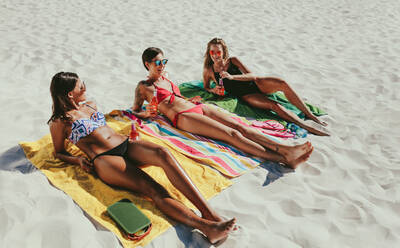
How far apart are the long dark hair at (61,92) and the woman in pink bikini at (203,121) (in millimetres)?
1150

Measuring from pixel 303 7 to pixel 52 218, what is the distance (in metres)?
10.3

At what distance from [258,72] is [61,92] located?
13.1ft

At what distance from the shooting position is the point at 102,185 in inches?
120

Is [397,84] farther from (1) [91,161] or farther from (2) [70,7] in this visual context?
(2) [70,7]

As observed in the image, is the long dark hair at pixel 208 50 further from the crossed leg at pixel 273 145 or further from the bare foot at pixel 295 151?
the bare foot at pixel 295 151

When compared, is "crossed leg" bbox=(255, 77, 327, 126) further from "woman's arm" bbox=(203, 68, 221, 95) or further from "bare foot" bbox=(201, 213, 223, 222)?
"bare foot" bbox=(201, 213, 223, 222)

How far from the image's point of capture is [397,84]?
5.59m

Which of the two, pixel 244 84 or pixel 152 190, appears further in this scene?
pixel 244 84

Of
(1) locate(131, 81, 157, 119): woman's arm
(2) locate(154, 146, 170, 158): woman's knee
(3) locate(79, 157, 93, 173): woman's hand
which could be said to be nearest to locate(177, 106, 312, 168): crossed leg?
(1) locate(131, 81, 157, 119): woman's arm

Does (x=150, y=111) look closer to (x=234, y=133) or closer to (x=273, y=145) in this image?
(x=234, y=133)

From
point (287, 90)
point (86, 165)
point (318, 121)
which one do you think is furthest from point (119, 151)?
point (318, 121)

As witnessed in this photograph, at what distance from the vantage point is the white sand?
2.68 meters

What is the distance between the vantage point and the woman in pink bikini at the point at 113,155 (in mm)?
2693

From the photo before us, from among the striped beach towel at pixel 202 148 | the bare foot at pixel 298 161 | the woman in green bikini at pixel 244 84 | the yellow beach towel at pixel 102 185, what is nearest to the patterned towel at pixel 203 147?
the striped beach towel at pixel 202 148
